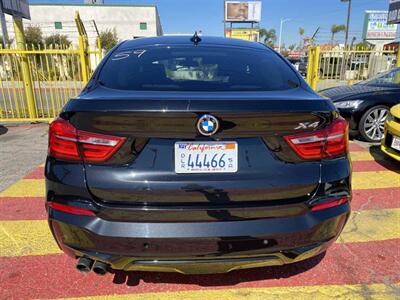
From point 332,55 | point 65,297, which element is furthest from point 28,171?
point 332,55

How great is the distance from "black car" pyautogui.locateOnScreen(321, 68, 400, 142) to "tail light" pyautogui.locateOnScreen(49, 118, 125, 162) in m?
5.50

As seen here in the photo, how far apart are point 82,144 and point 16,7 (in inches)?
402

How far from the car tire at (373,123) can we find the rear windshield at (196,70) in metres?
4.13

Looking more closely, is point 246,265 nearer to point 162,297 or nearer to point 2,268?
point 162,297

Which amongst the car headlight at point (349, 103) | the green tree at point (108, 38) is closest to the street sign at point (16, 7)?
the car headlight at point (349, 103)

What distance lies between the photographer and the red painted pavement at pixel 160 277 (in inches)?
92.7

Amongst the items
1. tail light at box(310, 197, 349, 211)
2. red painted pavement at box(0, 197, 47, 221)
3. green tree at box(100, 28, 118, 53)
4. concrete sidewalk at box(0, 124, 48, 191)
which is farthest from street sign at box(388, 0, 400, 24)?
green tree at box(100, 28, 118, 53)

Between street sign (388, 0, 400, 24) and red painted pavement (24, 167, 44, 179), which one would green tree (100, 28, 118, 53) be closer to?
street sign (388, 0, 400, 24)

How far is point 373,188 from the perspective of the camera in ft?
13.8

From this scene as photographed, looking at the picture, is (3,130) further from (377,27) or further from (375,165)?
(377,27)

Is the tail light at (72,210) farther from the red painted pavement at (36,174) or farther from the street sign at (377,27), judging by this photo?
the street sign at (377,27)

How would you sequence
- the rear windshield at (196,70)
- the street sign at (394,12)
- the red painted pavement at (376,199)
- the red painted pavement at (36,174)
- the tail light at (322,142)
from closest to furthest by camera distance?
the tail light at (322,142), the rear windshield at (196,70), the red painted pavement at (376,199), the red painted pavement at (36,174), the street sign at (394,12)

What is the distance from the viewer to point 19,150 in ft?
19.9

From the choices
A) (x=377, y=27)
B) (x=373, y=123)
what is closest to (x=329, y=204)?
(x=373, y=123)
